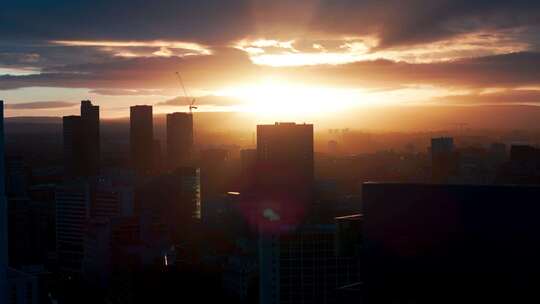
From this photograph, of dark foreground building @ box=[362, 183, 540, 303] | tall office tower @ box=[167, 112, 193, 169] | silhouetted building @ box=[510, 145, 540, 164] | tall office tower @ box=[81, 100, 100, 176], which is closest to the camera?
dark foreground building @ box=[362, 183, 540, 303]

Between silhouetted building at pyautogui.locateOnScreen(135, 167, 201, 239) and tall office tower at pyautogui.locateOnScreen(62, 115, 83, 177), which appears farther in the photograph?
tall office tower at pyautogui.locateOnScreen(62, 115, 83, 177)

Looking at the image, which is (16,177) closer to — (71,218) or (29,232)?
(71,218)

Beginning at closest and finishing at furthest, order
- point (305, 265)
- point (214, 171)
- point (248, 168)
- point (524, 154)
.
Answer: point (305, 265)
point (524, 154)
point (248, 168)
point (214, 171)

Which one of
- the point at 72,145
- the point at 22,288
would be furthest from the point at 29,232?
the point at 72,145

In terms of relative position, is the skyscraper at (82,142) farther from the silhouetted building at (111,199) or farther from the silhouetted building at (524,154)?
the silhouetted building at (524,154)

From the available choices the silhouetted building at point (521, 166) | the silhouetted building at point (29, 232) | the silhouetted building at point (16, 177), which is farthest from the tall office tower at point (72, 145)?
the silhouetted building at point (521, 166)

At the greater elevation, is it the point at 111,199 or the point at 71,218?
the point at 111,199

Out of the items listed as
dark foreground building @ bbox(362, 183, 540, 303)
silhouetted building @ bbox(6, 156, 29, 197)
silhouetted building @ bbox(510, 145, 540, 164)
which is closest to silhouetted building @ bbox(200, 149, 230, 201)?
silhouetted building @ bbox(6, 156, 29, 197)

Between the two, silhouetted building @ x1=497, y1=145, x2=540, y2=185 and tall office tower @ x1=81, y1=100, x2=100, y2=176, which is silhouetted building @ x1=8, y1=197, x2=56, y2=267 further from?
silhouetted building @ x1=497, y1=145, x2=540, y2=185

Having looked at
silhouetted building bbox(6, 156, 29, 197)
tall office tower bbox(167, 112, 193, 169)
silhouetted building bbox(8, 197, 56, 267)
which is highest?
tall office tower bbox(167, 112, 193, 169)
